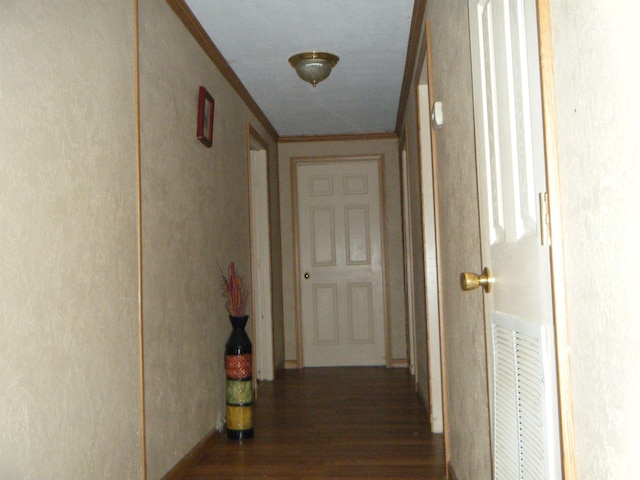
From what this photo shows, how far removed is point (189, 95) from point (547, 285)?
8.61 feet

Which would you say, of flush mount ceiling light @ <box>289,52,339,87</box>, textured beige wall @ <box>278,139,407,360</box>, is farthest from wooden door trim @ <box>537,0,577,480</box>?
textured beige wall @ <box>278,139,407,360</box>

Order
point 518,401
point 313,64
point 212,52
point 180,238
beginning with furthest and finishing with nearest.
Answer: point 313,64 → point 212,52 → point 180,238 → point 518,401

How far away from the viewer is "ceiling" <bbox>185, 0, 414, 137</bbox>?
323 centimetres

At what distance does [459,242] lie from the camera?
90.1 inches

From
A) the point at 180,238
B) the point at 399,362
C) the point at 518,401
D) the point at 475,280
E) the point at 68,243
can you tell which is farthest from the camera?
the point at 399,362

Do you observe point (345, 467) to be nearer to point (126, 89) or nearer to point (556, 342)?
point (126, 89)

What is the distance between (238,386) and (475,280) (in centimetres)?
235

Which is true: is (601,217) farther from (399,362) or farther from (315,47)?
(399,362)

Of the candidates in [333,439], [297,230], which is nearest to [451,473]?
[333,439]

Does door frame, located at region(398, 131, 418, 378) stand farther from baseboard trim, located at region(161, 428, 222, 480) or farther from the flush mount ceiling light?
baseboard trim, located at region(161, 428, 222, 480)

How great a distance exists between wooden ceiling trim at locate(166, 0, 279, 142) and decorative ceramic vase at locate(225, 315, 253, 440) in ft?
5.14

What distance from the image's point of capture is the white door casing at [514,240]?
3.66ft

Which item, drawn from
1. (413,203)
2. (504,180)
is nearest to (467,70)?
(504,180)

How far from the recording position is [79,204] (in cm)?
199
